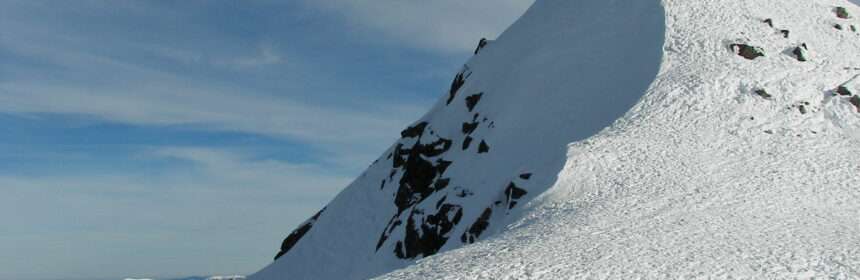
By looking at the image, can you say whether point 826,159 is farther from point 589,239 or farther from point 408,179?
point 408,179

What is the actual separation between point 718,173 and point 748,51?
566 inches

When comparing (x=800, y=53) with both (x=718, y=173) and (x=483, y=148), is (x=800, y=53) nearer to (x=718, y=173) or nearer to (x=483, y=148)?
(x=718, y=173)

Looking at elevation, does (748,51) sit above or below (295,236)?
above

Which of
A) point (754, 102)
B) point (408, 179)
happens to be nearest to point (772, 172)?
point (754, 102)

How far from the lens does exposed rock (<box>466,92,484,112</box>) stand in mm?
45844

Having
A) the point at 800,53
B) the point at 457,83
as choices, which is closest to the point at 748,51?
the point at 800,53

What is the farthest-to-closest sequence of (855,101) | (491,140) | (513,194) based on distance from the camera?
(491,140) → (855,101) → (513,194)

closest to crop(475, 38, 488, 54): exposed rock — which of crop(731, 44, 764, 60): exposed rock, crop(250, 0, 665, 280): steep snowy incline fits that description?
crop(250, 0, 665, 280): steep snowy incline

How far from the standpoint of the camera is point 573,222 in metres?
22.1

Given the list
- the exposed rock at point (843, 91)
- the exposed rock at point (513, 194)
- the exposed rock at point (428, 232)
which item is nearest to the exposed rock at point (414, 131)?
the exposed rock at point (428, 232)

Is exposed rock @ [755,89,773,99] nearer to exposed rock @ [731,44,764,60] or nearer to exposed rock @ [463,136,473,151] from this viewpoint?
exposed rock @ [731,44,764,60]

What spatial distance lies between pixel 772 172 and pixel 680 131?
4.51 m

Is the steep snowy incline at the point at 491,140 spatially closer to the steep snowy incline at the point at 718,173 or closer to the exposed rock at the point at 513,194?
the exposed rock at the point at 513,194

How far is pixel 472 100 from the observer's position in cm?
4669
